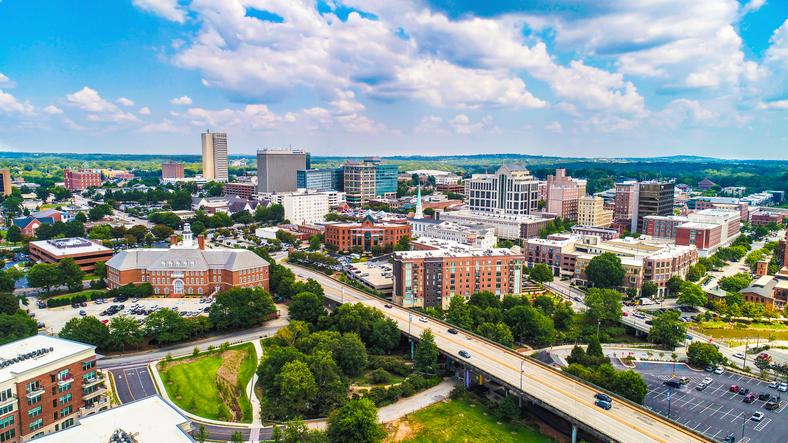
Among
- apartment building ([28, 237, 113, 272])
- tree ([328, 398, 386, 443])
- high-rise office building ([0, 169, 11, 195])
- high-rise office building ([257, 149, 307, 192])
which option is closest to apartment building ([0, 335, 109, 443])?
tree ([328, 398, 386, 443])

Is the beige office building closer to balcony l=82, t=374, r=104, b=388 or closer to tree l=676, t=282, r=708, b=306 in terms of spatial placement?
tree l=676, t=282, r=708, b=306

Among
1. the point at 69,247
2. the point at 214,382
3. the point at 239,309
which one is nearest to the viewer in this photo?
the point at 214,382

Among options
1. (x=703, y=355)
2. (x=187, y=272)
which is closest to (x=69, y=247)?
(x=187, y=272)

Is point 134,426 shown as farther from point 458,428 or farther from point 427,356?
point 427,356

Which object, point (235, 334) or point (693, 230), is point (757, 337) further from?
point (235, 334)

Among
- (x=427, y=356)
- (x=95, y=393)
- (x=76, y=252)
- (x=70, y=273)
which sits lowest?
(x=427, y=356)

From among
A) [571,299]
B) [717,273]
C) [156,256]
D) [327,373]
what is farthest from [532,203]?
[327,373]
